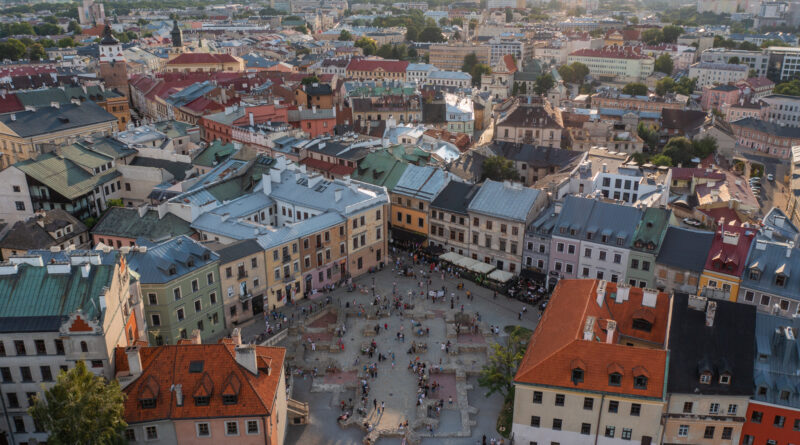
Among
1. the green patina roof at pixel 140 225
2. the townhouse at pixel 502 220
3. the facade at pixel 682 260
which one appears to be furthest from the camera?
the townhouse at pixel 502 220

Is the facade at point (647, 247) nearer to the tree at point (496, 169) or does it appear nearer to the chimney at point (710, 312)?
the chimney at point (710, 312)

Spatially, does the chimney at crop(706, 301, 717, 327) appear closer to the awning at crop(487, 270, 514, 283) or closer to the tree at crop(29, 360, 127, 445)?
the awning at crop(487, 270, 514, 283)

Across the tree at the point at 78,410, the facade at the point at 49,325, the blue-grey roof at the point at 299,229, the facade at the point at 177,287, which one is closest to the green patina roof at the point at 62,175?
the facade at the point at 177,287

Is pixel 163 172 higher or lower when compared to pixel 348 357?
higher

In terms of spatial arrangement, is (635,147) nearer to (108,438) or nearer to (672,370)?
(672,370)

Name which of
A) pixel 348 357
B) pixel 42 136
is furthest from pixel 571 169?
pixel 42 136

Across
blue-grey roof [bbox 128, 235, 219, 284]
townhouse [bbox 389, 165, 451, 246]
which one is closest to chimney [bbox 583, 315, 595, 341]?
blue-grey roof [bbox 128, 235, 219, 284]
